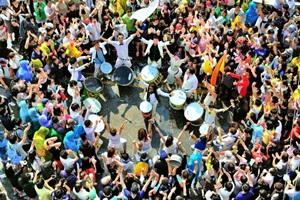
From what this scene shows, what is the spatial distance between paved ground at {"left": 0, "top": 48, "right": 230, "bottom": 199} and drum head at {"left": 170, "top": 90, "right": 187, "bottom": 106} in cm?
101

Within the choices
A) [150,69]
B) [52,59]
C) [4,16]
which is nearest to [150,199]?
[150,69]

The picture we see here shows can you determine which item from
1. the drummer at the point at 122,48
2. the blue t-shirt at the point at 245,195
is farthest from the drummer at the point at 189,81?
the blue t-shirt at the point at 245,195

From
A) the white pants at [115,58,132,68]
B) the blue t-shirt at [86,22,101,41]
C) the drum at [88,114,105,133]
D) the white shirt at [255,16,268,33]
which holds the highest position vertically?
the blue t-shirt at [86,22,101,41]

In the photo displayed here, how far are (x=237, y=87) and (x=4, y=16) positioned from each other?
8501 mm

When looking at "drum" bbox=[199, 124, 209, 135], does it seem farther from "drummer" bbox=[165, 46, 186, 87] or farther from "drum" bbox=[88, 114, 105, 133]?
"drum" bbox=[88, 114, 105, 133]

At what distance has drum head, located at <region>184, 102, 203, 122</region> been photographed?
16047 mm

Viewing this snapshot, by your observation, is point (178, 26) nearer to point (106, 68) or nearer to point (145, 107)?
point (106, 68)

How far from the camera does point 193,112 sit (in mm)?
16156

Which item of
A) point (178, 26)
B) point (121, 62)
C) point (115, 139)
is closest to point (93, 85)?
point (121, 62)

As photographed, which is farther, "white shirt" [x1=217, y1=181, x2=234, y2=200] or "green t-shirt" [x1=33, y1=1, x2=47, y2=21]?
"green t-shirt" [x1=33, y1=1, x2=47, y2=21]

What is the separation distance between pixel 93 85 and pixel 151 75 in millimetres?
1820

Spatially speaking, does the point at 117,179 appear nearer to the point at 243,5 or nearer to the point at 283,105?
the point at 283,105

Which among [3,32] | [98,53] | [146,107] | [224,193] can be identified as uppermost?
[3,32]

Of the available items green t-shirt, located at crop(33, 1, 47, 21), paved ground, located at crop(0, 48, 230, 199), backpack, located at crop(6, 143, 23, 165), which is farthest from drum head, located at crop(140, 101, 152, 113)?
green t-shirt, located at crop(33, 1, 47, 21)
